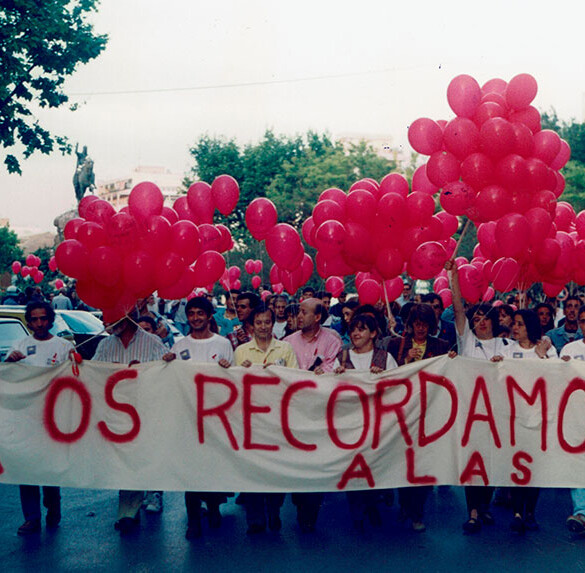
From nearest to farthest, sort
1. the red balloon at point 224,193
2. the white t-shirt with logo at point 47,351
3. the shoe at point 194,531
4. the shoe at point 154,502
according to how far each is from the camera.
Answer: the shoe at point 194,531 < the white t-shirt with logo at point 47,351 < the shoe at point 154,502 < the red balloon at point 224,193

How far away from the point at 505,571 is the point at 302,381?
175 cm

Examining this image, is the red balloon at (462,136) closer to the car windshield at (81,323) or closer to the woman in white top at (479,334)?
the woman in white top at (479,334)

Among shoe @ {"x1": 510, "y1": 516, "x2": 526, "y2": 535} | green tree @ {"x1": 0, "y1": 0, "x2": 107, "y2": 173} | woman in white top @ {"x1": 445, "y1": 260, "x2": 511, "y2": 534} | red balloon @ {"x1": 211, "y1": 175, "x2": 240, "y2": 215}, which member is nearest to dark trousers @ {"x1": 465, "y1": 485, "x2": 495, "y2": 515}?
woman in white top @ {"x1": 445, "y1": 260, "x2": 511, "y2": 534}

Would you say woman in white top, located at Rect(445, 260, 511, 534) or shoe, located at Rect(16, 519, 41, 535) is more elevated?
woman in white top, located at Rect(445, 260, 511, 534)

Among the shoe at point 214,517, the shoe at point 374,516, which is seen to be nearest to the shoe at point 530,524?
the shoe at point 374,516

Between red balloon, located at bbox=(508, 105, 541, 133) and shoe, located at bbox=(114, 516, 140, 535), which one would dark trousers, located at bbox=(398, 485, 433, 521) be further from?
red balloon, located at bbox=(508, 105, 541, 133)

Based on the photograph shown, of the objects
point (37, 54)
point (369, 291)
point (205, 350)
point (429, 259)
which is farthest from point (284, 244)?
point (37, 54)

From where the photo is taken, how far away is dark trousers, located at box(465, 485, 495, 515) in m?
6.14

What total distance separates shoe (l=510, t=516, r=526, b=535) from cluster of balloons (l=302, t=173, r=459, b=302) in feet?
7.41

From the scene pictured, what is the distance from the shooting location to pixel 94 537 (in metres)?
5.91

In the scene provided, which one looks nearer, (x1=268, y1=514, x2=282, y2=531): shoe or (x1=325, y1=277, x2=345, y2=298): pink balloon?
(x1=268, y1=514, x2=282, y2=531): shoe

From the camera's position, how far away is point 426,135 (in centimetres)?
765

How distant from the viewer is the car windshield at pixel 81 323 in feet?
38.9

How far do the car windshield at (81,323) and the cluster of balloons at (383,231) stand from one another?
4816 millimetres
